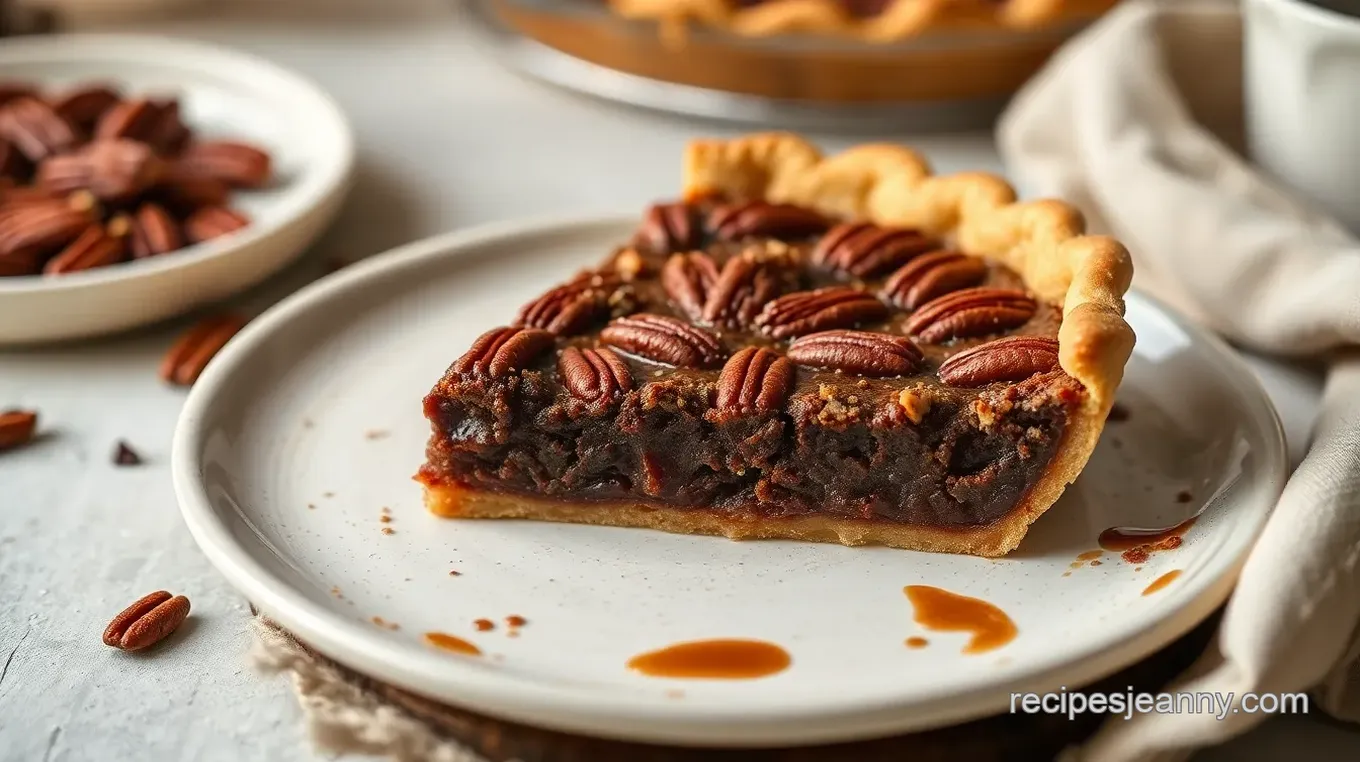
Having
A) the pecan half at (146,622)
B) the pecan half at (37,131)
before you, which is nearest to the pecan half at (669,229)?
the pecan half at (146,622)

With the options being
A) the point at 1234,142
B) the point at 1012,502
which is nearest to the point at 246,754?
the point at 1012,502

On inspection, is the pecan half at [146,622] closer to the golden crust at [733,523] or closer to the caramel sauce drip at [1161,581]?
the golden crust at [733,523]

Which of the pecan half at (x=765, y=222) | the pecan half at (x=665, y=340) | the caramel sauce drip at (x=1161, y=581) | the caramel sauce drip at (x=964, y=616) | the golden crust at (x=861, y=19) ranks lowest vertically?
the caramel sauce drip at (x=964, y=616)

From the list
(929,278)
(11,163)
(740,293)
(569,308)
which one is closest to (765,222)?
(740,293)

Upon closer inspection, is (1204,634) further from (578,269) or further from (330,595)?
(578,269)

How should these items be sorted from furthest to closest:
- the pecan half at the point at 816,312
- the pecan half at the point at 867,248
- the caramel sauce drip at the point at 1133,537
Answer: the pecan half at the point at 867,248
the pecan half at the point at 816,312
the caramel sauce drip at the point at 1133,537

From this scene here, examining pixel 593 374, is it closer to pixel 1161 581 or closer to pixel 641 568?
pixel 641 568

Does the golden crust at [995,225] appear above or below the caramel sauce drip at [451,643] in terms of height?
above

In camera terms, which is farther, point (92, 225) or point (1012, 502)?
point (92, 225)
